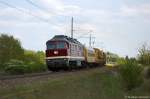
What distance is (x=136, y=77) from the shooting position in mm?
29906

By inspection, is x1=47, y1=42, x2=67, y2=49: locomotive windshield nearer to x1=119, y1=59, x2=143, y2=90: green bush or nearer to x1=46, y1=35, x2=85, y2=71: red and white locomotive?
x1=46, y1=35, x2=85, y2=71: red and white locomotive

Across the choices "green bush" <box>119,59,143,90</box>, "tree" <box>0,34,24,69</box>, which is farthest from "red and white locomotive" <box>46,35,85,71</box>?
"tree" <box>0,34,24,69</box>

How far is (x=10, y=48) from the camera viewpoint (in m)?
85.2

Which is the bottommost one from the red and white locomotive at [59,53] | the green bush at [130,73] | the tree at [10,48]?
the green bush at [130,73]

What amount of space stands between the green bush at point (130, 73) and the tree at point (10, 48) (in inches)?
1940

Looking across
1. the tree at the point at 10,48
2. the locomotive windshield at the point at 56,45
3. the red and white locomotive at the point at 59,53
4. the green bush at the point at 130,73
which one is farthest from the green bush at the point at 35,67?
the tree at the point at 10,48

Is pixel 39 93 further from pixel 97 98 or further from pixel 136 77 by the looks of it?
pixel 136 77

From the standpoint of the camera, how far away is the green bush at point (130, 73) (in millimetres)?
29688

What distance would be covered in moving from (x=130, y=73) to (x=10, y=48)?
57.9m

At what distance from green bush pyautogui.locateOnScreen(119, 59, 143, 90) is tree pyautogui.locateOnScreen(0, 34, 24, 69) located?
1940 inches

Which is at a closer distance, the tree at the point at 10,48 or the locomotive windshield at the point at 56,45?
the locomotive windshield at the point at 56,45

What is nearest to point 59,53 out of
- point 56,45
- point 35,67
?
point 56,45

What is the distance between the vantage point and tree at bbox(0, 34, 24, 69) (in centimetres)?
8066

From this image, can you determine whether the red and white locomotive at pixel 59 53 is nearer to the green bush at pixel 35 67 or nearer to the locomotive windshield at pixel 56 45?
the locomotive windshield at pixel 56 45
